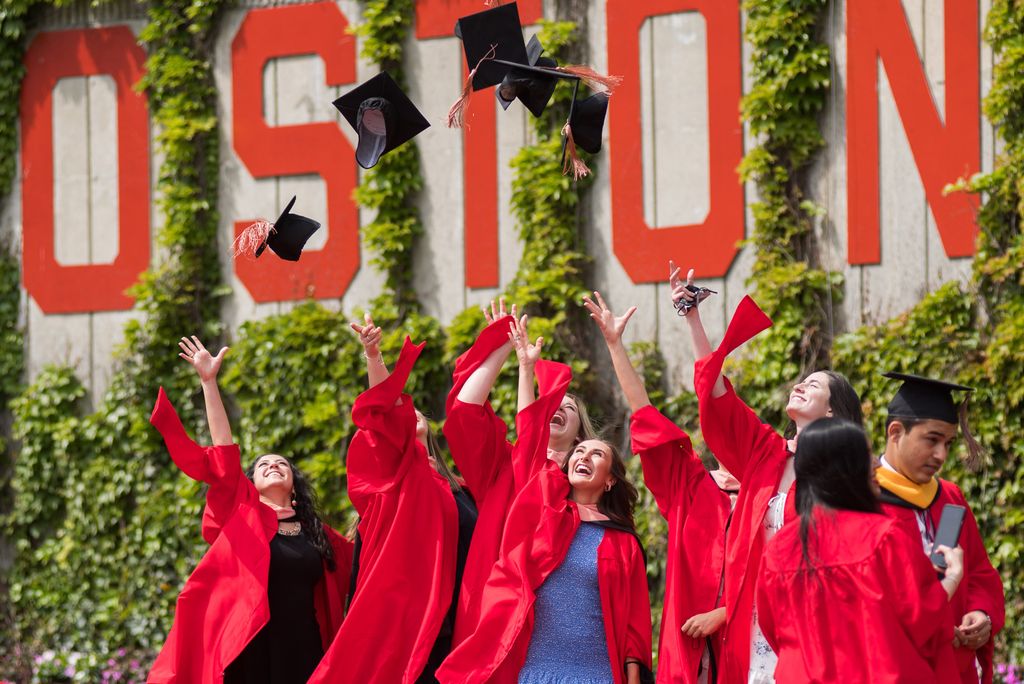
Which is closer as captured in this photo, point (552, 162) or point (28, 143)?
point (552, 162)

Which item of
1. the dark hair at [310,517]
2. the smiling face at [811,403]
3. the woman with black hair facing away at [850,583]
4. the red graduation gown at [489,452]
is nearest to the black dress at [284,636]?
the dark hair at [310,517]

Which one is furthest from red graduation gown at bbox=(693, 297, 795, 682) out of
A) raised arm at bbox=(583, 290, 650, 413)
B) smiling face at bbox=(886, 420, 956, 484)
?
smiling face at bbox=(886, 420, 956, 484)

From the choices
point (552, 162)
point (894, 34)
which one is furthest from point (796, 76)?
point (552, 162)

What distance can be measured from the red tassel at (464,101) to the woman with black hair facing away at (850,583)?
168cm

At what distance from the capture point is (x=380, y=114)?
16.2ft

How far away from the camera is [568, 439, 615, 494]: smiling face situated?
4.52 m

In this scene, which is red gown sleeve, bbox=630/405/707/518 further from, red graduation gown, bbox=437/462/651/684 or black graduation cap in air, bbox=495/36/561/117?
black graduation cap in air, bbox=495/36/561/117

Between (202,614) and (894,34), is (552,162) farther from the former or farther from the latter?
(202,614)

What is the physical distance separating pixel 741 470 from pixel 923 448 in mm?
686

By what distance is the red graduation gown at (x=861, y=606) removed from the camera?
3.21 metres

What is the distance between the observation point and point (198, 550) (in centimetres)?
753

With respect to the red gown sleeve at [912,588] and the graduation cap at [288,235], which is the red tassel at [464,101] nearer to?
the graduation cap at [288,235]

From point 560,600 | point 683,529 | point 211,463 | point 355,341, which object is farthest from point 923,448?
point 355,341

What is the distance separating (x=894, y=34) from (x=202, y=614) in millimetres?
4338
